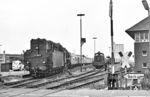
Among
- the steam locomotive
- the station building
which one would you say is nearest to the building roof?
the station building

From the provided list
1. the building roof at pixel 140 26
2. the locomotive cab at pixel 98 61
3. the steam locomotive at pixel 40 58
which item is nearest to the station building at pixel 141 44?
Answer: the building roof at pixel 140 26

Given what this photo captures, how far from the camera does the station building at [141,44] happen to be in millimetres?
59500

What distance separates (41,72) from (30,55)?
225cm

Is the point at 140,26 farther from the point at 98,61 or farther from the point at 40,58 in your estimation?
the point at 40,58

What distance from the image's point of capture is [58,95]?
18.4m

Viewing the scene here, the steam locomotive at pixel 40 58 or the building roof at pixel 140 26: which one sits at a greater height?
the building roof at pixel 140 26

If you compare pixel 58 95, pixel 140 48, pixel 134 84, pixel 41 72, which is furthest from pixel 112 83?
pixel 140 48

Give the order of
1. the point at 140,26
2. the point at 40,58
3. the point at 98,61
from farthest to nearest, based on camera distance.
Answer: the point at 140,26 < the point at 98,61 < the point at 40,58

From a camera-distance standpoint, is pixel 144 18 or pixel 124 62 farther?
pixel 144 18

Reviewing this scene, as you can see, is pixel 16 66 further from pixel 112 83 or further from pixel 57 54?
pixel 112 83

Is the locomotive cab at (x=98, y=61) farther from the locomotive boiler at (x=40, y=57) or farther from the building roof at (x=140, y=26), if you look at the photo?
the locomotive boiler at (x=40, y=57)

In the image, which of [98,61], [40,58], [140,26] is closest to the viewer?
[40,58]

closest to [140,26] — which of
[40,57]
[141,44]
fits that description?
[141,44]

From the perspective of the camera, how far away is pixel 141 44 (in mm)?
60125
